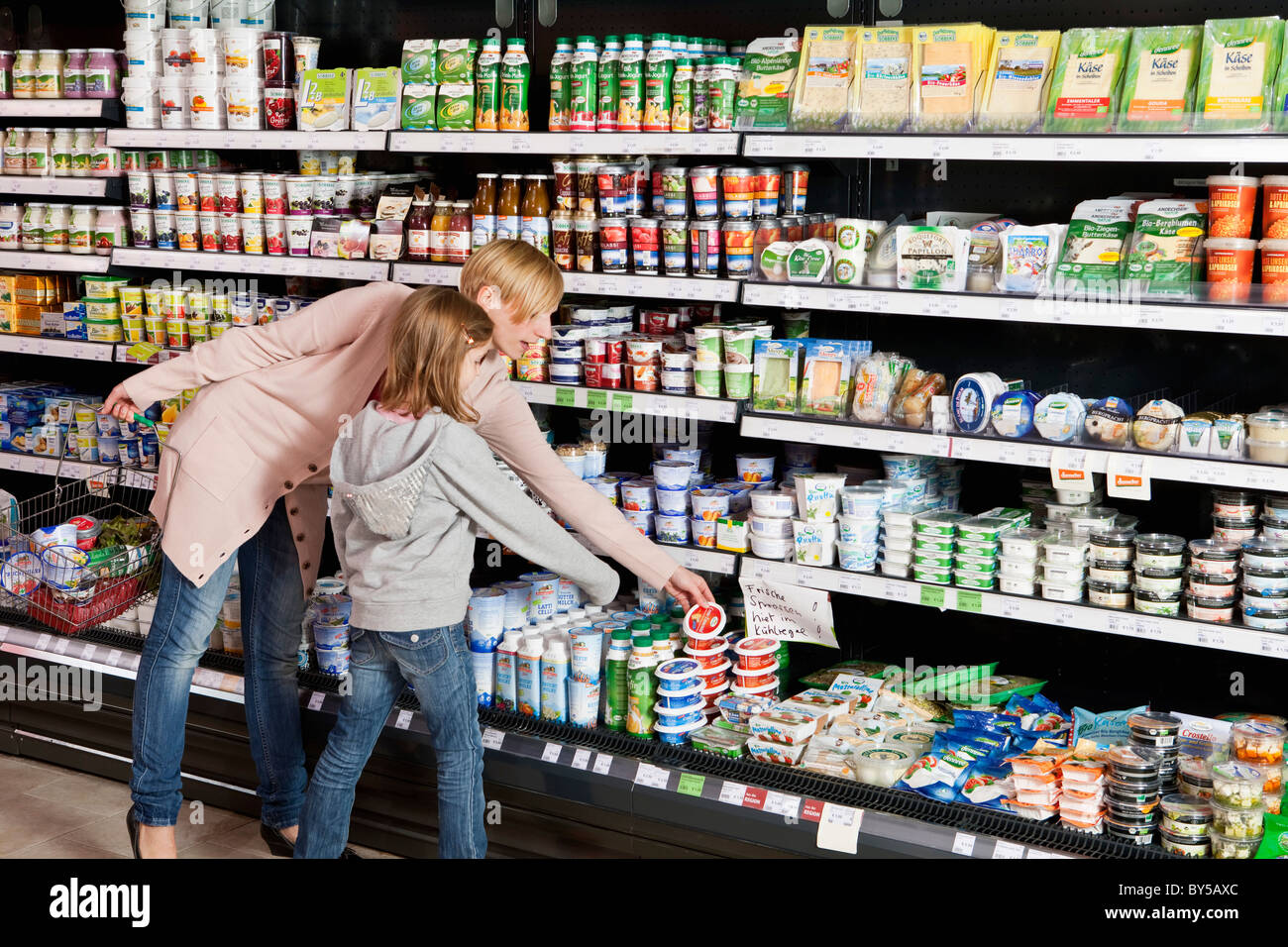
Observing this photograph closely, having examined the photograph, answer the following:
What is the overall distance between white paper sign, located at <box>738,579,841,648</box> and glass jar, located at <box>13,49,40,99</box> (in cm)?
305

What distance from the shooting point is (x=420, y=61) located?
3.72 meters

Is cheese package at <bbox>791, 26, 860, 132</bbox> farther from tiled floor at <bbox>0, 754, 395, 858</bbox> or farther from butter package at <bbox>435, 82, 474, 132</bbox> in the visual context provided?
tiled floor at <bbox>0, 754, 395, 858</bbox>

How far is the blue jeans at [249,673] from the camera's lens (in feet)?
10.1

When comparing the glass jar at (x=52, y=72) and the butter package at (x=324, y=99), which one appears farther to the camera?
the glass jar at (x=52, y=72)

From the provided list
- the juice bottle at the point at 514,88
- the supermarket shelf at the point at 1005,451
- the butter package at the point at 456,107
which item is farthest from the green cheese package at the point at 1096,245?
the butter package at the point at 456,107

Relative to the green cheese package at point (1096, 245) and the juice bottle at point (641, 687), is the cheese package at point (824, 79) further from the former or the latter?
the juice bottle at point (641, 687)

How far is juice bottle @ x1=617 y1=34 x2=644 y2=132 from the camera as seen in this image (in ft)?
11.1

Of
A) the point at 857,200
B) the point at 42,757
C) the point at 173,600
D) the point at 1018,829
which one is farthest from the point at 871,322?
the point at 42,757

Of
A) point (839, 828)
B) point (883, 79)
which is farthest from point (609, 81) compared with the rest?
point (839, 828)

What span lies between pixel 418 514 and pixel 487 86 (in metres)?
1.52

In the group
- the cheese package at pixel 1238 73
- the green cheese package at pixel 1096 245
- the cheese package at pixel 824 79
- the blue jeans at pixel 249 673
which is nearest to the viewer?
the cheese package at pixel 1238 73

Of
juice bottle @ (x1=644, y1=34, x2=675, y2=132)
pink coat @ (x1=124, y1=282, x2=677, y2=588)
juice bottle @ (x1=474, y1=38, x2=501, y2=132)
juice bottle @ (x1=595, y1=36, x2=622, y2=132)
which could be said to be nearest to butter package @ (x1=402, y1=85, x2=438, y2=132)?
juice bottle @ (x1=474, y1=38, x2=501, y2=132)

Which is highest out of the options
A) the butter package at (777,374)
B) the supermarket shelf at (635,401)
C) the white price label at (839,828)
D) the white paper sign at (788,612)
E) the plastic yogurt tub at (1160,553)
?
the butter package at (777,374)

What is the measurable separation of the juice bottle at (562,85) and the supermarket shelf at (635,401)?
2.29 feet
